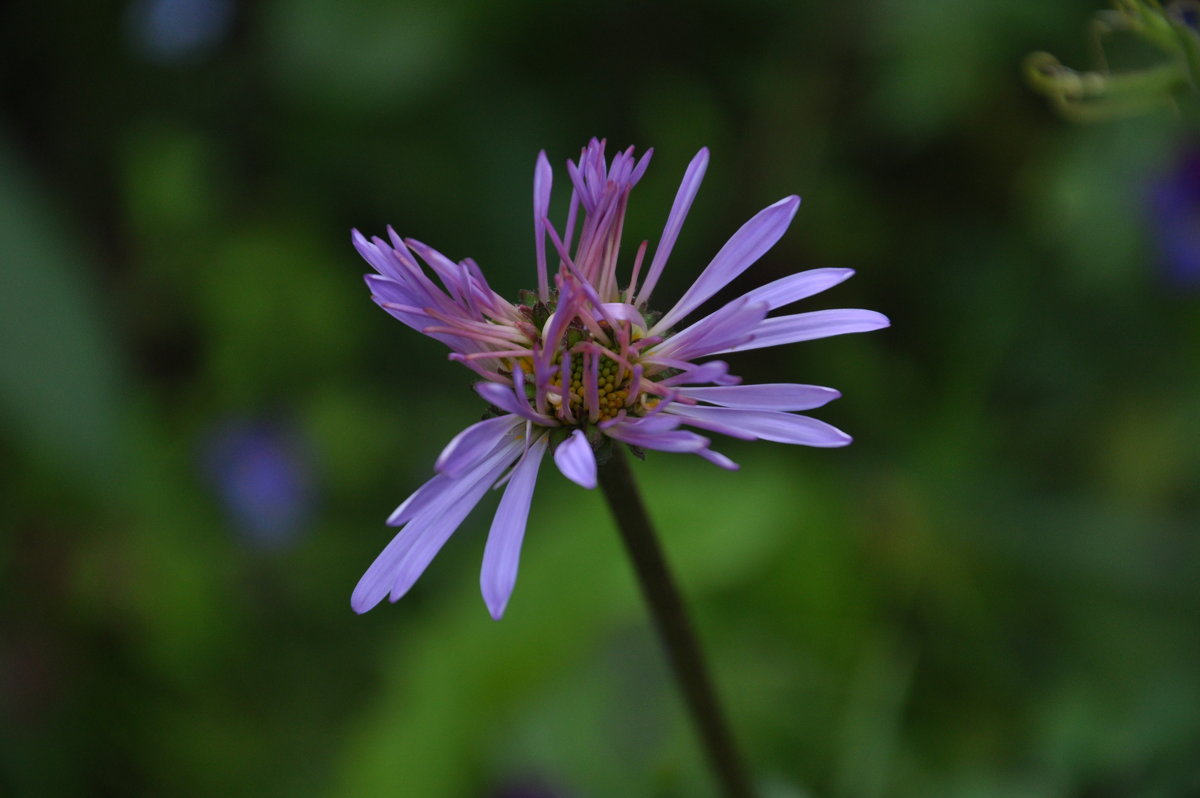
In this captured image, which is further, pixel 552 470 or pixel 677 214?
pixel 552 470

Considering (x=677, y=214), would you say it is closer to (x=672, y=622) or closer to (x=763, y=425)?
(x=763, y=425)

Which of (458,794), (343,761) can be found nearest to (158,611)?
(343,761)

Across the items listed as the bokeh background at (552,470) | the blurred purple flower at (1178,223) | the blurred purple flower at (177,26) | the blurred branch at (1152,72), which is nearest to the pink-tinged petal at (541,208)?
the blurred branch at (1152,72)

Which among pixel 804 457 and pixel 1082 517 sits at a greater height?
pixel 804 457

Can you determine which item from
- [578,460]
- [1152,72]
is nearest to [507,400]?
[578,460]

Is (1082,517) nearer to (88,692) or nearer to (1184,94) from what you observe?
(1184,94)

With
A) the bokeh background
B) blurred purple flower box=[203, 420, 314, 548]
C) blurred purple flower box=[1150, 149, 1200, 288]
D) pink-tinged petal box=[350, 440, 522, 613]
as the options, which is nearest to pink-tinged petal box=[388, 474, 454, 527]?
pink-tinged petal box=[350, 440, 522, 613]

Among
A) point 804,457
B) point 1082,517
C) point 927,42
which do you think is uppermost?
point 927,42
